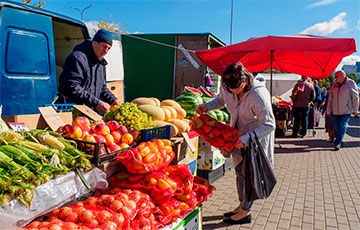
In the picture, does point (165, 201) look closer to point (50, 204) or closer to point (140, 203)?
point (140, 203)

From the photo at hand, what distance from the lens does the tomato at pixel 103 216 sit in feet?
6.70

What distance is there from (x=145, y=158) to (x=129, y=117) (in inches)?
33.7

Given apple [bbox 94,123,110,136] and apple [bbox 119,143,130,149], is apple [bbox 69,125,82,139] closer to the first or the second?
apple [bbox 94,123,110,136]

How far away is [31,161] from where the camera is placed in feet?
6.43

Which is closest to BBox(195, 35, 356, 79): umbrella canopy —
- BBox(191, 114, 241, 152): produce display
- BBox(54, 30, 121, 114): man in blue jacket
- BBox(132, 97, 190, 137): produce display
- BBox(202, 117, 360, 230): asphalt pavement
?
BBox(202, 117, 360, 230): asphalt pavement

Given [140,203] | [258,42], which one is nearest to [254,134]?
[140,203]

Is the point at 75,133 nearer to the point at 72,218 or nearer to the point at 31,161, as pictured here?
the point at 31,161

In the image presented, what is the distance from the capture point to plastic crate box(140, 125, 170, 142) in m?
3.04

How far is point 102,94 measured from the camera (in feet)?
15.4

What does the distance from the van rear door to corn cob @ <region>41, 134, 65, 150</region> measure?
8.24 feet

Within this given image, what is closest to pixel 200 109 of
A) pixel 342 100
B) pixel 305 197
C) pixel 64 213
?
pixel 64 213

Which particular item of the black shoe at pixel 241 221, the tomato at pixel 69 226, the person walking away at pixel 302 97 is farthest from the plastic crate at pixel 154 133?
the person walking away at pixel 302 97

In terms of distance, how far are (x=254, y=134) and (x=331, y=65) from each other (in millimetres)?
5860

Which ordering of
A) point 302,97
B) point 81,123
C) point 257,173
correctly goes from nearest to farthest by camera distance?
1. point 81,123
2. point 257,173
3. point 302,97
